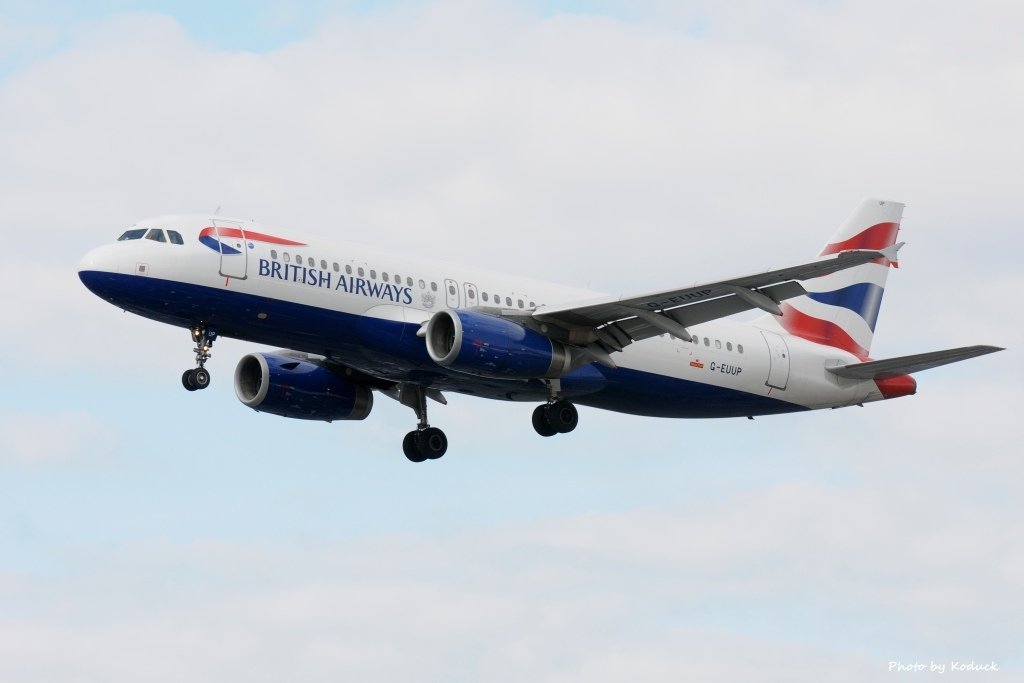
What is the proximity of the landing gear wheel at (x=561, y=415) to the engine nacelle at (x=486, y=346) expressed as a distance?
2.44 metres

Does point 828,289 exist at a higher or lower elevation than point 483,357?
higher

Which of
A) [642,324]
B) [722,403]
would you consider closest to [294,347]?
[642,324]

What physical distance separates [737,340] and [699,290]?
24.7ft

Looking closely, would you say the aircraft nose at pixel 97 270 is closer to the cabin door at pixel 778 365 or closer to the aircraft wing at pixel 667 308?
the aircraft wing at pixel 667 308

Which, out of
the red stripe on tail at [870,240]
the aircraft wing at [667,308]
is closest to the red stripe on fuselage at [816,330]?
the red stripe on tail at [870,240]

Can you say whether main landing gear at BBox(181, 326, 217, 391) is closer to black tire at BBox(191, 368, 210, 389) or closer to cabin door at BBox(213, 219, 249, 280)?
black tire at BBox(191, 368, 210, 389)

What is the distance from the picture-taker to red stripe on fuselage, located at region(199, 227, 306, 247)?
3688cm

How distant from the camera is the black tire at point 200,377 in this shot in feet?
123

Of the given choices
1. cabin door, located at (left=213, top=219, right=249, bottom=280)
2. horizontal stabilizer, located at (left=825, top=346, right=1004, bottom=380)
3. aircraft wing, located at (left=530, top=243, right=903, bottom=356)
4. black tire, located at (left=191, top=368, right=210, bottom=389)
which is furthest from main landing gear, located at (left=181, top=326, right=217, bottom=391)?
horizontal stabilizer, located at (left=825, top=346, right=1004, bottom=380)

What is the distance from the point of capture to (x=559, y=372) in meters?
39.2

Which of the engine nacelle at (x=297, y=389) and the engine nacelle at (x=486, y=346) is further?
the engine nacelle at (x=297, y=389)

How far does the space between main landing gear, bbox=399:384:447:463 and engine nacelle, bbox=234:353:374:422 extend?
3.89ft

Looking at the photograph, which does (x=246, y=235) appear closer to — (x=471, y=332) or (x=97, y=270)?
(x=97, y=270)

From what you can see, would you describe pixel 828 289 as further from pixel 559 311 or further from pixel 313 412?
pixel 313 412
